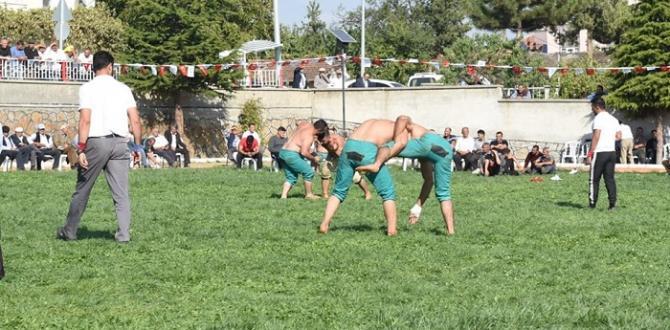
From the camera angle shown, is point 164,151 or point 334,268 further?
point 164,151

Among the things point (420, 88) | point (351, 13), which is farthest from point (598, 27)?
point (420, 88)

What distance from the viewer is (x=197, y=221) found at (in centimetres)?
1564

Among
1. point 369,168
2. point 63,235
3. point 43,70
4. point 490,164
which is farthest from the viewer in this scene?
point 43,70

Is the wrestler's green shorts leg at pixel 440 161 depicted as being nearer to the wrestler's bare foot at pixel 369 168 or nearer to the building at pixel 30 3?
the wrestler's bare foot at pixel 369 168

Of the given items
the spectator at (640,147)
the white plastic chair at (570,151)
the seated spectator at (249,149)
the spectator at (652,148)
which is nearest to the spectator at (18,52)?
the seated spectator at (249,149)

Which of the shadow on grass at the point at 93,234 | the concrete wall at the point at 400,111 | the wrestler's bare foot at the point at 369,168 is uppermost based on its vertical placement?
the concrete wall at the point at 400,111

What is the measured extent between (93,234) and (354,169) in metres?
2.77

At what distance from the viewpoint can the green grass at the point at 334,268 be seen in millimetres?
8422

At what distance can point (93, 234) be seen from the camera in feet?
44.8

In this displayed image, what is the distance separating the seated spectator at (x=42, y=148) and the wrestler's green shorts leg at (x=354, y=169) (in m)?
17.6

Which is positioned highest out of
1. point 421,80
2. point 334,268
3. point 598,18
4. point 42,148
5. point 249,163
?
point 598,18

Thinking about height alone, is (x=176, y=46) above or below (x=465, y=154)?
above

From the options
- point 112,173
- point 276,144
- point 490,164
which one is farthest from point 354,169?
point 276,144

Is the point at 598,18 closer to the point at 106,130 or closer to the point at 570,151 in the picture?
the point at 570,151
